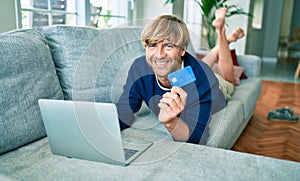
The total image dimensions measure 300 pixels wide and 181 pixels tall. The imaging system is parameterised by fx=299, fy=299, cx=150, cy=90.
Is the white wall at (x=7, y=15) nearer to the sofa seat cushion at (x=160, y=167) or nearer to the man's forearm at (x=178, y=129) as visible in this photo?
the sofa seat cushion at (x=160, y=167)

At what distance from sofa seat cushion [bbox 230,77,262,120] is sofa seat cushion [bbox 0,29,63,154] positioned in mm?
1233

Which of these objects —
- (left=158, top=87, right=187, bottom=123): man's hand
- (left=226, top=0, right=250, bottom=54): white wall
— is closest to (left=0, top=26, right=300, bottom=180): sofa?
(left=158, top=87, right=187, bottom=123): man's hand

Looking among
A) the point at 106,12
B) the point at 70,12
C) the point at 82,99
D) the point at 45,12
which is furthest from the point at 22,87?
the point at 106,12

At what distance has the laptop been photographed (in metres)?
0.79

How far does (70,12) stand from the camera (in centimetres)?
267

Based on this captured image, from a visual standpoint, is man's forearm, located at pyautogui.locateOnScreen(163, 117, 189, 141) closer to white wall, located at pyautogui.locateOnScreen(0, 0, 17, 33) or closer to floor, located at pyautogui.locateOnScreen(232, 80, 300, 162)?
floor, located at pyautogui.locateOnScreen(232, 80, 300, 162)

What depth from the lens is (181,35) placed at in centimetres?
90

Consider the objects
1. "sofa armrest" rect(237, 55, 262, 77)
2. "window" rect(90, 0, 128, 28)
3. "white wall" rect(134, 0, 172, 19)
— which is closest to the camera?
"sofa armrest" rect(237, 55, 262, 77)

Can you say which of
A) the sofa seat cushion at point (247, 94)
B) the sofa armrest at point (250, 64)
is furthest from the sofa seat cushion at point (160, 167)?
the sofa armrest at point (250, 64)

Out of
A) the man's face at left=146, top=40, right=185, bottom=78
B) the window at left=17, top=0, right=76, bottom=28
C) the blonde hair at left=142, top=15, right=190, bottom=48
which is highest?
the window at left=17, top=0, right=76, bottom=28

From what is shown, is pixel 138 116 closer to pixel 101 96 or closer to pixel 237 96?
pixel 101 96

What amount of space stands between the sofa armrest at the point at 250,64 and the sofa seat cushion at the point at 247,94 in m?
0.08

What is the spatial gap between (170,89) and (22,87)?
0.52 metres

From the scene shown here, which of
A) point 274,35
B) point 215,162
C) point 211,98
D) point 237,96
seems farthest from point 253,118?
point 274,35
